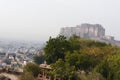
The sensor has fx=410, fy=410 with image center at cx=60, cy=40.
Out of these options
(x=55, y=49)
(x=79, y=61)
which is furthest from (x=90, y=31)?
(x=79, y=61)

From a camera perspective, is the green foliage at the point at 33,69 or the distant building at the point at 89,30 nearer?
the green foliage at the point at 33,69

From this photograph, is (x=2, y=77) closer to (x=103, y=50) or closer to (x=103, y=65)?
(x=103, y=65)

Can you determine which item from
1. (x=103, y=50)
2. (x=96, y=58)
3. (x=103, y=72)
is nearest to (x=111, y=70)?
(x=103, y=72)

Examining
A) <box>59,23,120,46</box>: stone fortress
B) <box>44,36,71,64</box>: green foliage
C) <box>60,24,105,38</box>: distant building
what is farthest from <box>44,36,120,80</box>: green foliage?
<box>60,24,105,38</box>: distant building

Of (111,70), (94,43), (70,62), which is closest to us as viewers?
(111,70)

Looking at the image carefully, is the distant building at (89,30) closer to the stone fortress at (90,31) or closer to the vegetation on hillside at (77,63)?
the stone fortress at (90,31)

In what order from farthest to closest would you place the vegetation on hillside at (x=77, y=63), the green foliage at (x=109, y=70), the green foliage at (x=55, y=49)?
the green foliage at (x=55, y=49), the green foliage at (x=109, y=70), the vegetation on hillside at (x=77, y=63)

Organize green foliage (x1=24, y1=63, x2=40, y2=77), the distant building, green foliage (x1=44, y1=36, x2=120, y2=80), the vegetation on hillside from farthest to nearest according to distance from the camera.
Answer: the distant building < green foliage (x1=24, y1=63, x2=40, y2=77) < green foliage (x1=44, y1=36, x2=120, y2=80) < the vegetation on hillside

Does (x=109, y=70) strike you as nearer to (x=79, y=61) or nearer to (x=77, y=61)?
(x=79, y=61)

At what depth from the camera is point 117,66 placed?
29812 millimetres

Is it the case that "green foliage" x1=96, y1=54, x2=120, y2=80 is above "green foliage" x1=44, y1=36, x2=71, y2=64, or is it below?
below

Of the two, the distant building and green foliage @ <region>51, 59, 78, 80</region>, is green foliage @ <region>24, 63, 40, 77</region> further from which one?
the distant building

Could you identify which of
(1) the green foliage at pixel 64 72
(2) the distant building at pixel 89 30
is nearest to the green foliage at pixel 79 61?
(1) the green foliage at pixel 64 72

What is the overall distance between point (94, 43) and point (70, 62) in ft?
44.1
